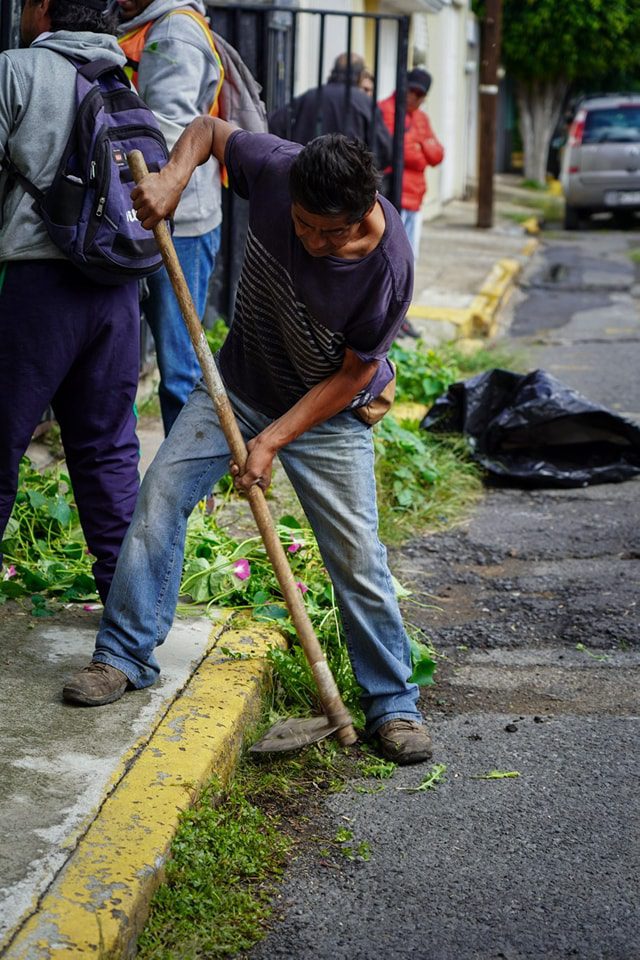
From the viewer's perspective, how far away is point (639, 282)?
13594mm

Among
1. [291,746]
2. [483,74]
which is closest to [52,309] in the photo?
[291,746]

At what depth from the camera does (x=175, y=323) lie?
15.5ft

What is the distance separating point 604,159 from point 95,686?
16302mm

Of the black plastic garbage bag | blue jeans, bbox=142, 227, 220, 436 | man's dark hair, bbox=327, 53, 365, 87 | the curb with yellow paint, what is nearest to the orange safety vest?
blue jeans, bbox=142, 227, 220, 436

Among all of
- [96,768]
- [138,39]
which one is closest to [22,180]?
[138,39]

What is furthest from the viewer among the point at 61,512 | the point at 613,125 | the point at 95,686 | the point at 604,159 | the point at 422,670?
the point at 613,125

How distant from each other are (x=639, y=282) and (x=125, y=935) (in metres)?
12.0

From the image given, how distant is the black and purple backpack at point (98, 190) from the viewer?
11.4 ft

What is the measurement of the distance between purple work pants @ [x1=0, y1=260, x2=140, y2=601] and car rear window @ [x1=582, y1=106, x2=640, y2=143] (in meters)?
16.0

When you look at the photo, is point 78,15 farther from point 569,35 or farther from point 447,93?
point 569,35

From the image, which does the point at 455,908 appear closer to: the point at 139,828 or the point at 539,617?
the point at 139,828

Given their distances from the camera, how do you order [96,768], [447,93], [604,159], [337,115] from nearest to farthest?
[96,768], [337,115], [604,159], [447,93]

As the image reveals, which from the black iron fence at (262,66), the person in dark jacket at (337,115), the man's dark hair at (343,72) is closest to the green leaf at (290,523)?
the black iron fence at (262,66)

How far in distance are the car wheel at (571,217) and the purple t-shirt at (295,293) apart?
16.5m
